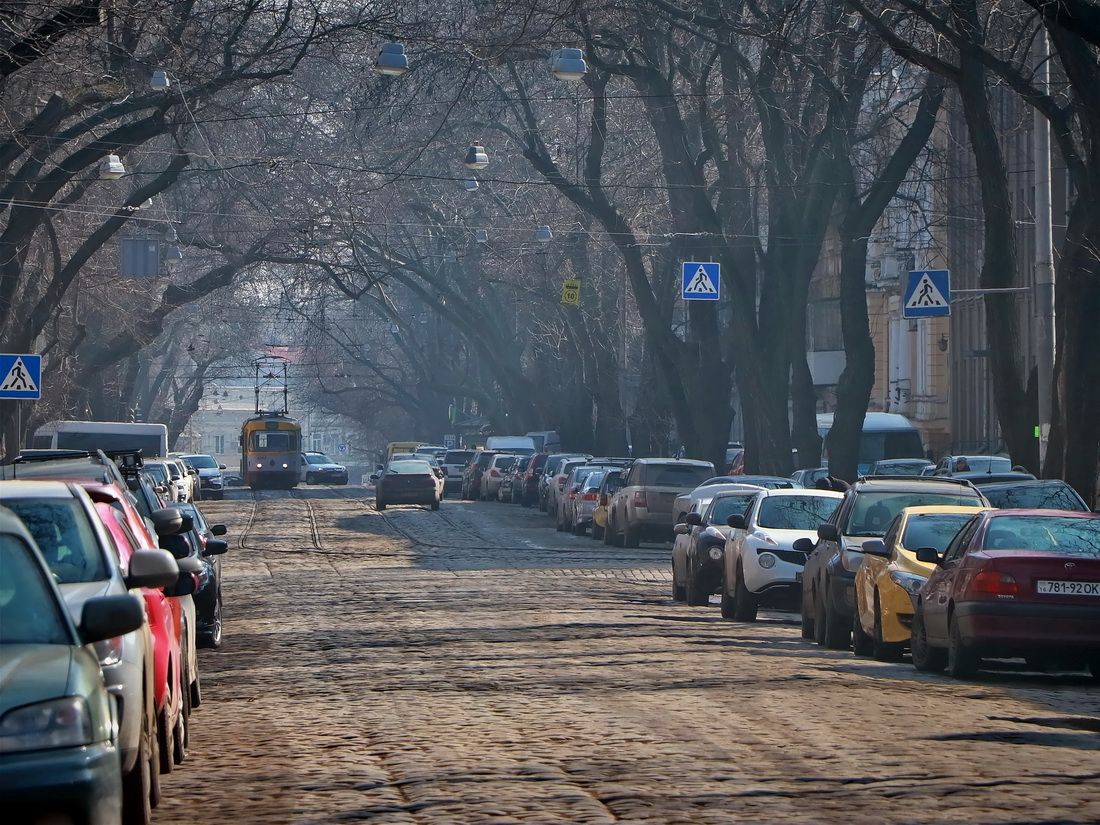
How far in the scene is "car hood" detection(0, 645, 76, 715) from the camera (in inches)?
220

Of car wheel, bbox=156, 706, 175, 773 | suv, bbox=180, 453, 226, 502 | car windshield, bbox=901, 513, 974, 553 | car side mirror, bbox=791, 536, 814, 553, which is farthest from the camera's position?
suv, bbox=180, 453, 226, 502

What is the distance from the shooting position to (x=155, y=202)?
2019 inches

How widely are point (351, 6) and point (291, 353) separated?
10865 cm

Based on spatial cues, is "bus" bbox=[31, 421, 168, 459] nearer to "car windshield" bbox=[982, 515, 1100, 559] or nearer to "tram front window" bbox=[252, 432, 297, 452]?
"tram front window" bbox=[252, 432, 297, 452]

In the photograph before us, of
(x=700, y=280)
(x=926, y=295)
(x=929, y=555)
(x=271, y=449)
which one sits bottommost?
(x=929, y=555)

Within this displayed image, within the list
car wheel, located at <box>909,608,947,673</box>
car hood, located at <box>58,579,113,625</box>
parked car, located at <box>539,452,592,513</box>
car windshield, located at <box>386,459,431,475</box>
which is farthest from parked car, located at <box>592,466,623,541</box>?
car hood, located at <box>58,579,113,625</box>

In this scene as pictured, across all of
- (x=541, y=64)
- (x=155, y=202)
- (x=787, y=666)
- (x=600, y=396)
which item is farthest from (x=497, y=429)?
(x=787, y=666)

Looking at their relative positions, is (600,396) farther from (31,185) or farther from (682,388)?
(31,185)

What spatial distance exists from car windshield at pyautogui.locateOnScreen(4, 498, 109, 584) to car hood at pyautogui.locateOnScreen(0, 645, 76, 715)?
1970 mm

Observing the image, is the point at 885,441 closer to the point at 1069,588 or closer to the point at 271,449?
the point at 271,449

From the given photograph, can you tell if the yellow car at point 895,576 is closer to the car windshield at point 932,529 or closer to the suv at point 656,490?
the car windshield at point 932,529

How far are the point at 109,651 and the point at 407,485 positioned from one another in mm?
42738

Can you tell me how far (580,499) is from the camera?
39.2 metres

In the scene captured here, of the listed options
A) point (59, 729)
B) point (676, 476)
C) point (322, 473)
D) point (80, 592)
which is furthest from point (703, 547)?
point (322, 473)
